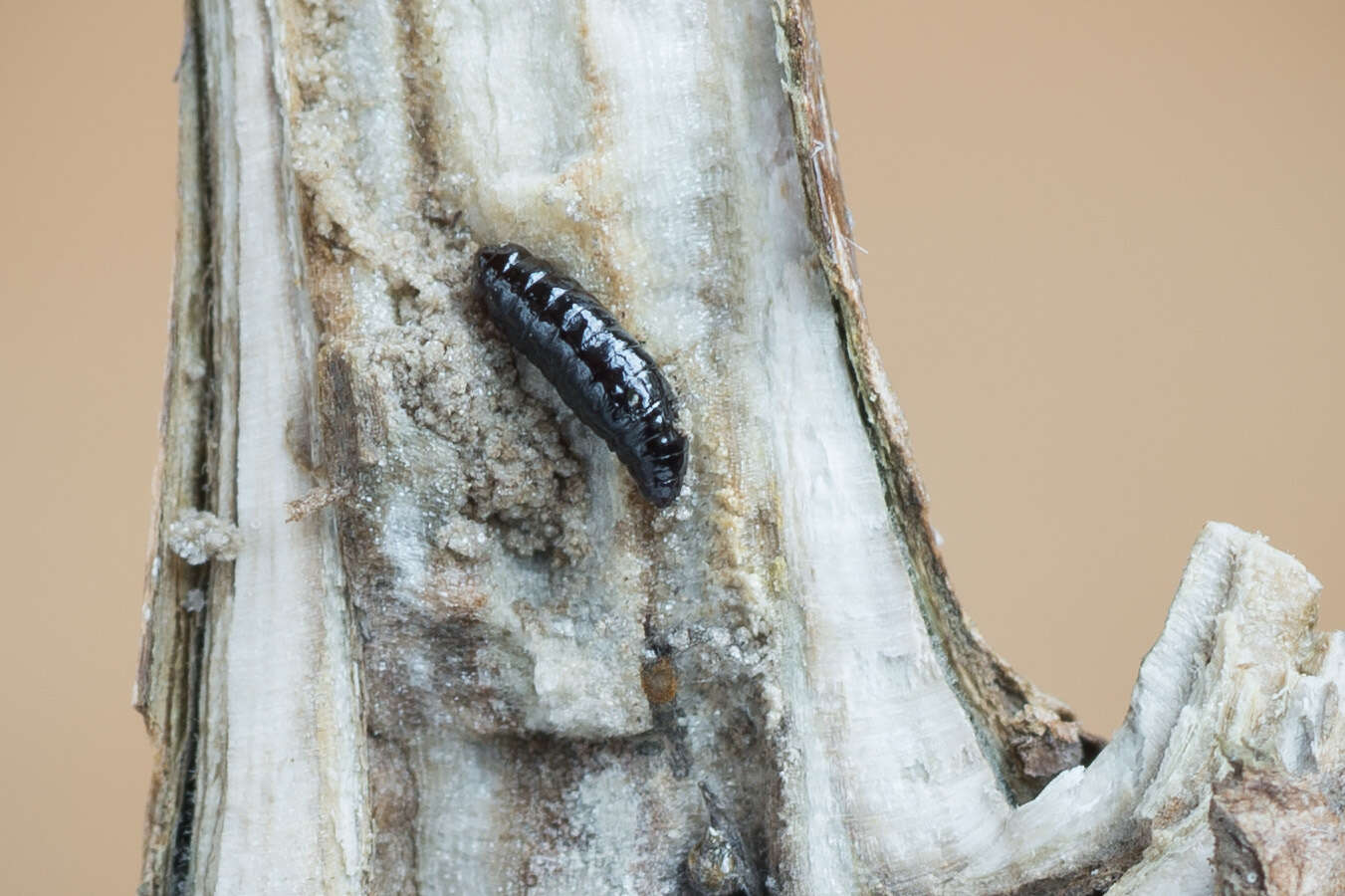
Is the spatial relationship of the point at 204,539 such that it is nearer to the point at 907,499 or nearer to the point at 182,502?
the point at 182,502

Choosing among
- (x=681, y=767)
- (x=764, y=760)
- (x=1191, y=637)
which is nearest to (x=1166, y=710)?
(x=1191, y=637)

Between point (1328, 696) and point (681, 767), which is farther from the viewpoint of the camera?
point (681, 767)

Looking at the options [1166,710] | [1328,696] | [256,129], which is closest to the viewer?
[1328,696]

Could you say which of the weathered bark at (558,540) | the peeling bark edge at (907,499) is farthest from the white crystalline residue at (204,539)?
the peeling bark edge at (907,499)

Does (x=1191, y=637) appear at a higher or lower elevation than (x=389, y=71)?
lower

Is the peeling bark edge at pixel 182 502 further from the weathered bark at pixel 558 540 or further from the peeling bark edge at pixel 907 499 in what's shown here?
the peeling bark edge at pixel 907 499

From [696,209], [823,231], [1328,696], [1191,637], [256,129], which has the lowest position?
[1328,696]

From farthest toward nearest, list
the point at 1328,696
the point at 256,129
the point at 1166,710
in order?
1. the point at 256,129
2. the point at 1166,710
3. the point at 1328,696

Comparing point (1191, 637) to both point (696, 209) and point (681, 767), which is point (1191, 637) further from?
point (696, 209)
